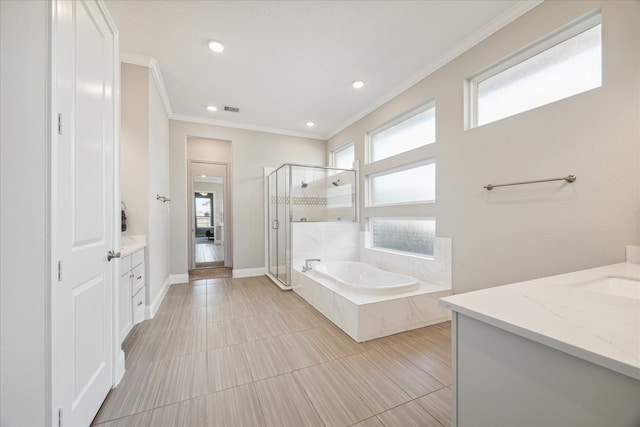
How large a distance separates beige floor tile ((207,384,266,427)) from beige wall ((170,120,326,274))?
2.98m

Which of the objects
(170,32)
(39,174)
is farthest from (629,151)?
(170,32)

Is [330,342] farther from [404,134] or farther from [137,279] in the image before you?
[404,134]

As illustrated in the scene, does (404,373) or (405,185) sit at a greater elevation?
(405,185)

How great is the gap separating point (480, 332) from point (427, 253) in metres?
2.28

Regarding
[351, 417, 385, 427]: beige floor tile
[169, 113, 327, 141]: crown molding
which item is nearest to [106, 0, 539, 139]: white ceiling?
[169, 113, 327, 141]: crown molding

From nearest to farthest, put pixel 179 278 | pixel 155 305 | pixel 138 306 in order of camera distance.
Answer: pixel 138 306 → pixel 155 305 → pixel 179 278

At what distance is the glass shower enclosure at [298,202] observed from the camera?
3924mm

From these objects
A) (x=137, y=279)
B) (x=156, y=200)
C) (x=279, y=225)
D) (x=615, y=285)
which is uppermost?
(x=156, y=200)

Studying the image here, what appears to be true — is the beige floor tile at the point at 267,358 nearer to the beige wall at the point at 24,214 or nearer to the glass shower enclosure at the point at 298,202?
the beige wall at the point at 24,214

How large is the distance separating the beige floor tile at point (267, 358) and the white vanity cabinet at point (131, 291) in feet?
3.20

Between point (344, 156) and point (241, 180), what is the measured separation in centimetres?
203

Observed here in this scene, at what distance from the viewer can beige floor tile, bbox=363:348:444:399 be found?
1.55 metres

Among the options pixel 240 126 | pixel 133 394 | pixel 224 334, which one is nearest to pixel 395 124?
pixel 240 126

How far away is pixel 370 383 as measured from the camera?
1596 mm
